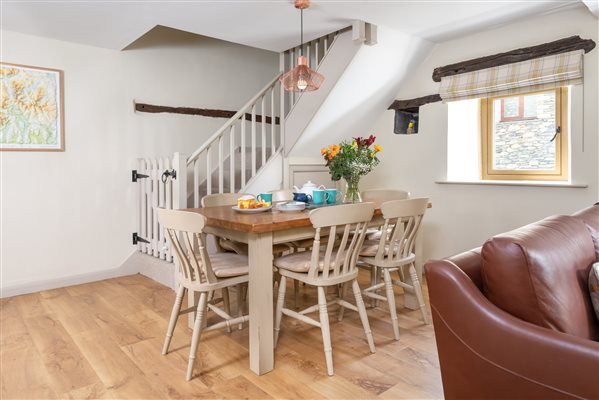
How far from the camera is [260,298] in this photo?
2057 mm

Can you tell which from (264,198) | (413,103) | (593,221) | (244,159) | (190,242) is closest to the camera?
(593,221)

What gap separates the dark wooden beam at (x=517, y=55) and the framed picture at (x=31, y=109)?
3.57m

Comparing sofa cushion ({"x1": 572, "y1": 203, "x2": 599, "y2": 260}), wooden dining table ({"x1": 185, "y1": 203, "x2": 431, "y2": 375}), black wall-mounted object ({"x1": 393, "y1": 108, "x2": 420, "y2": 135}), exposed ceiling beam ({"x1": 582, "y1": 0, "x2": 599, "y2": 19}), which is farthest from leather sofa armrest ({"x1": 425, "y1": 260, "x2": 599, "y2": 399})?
black wall-mounted object ({"x1": 393, "y1": 108, "x2": 420, "y2": 135})

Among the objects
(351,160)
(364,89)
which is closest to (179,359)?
(351,160)

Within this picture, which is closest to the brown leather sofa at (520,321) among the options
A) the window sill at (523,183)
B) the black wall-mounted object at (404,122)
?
the window sill at (523,183)

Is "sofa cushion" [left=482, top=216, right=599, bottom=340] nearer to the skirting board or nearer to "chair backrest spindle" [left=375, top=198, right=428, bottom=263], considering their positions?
"chair backrest spindle" [left=375, top=198, right=428, bottom=263]

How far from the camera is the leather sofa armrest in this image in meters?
1.03

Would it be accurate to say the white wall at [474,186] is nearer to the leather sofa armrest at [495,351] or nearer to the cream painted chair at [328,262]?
the cream painted chair at [328,262]

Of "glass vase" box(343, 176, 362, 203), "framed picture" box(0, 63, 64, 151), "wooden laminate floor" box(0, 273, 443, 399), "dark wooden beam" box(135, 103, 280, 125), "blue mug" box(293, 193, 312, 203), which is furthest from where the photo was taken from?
"dark wooden beam" box(135, 103, 280, 125)

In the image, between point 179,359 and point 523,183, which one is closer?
point 179,359

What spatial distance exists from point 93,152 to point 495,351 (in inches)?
150

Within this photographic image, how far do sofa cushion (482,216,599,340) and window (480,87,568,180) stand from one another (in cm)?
237

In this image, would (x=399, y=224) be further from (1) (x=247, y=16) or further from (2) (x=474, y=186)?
(1) (x=247, y=16)

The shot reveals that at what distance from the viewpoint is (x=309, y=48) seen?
4.02m
